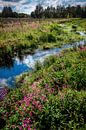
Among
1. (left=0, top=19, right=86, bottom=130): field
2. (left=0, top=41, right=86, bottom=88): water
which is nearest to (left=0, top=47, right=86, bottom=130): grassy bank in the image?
(left=0, top=19, right=86, bottom=130): field

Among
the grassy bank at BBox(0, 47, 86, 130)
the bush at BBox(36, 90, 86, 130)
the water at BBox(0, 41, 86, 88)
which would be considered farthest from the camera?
the water at BBox(0, 41, 86, 88)

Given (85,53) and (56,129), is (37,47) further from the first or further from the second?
(56,129)

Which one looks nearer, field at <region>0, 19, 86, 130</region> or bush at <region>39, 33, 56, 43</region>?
field at <region>0, 19, 86, 130</region>

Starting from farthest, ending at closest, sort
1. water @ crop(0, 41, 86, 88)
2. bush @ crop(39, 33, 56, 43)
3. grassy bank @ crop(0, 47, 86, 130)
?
bush @ crop(39, 33, 56, 43), water @ crop(0, 41, 86, 88), grassy bank @ crop(0, 47, 86, 130)

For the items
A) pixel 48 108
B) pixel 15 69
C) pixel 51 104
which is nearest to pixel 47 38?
pixel 15 69

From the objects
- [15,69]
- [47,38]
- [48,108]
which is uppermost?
[48,108]

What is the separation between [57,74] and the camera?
43.4ft

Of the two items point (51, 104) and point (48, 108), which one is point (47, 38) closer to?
point (51, 104)

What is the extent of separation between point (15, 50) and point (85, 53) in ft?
34.4

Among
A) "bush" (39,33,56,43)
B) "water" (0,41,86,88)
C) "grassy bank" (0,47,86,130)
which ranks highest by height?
"grassy bank" (0,47,86,130)

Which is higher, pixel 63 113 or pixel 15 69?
pixel 63 113

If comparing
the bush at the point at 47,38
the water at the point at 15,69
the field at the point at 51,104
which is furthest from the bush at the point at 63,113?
the bush at the point at 47,38

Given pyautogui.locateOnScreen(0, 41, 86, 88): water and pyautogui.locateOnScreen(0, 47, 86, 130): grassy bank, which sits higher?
pyautogui.locateOnScreen(0, 47, 86, 130): grassy bank

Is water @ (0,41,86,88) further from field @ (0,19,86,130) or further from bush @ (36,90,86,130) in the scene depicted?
bush @ (36,90,86,130)
